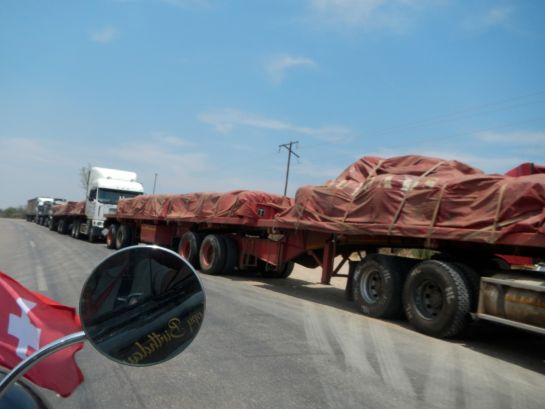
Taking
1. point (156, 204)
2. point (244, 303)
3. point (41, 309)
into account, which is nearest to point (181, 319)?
point (41, 309)

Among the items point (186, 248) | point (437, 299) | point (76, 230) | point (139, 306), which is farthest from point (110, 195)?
point (139, 306)

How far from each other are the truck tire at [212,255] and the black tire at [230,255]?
0.09 meters

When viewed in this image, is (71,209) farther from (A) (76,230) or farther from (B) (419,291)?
(B) (419,291)

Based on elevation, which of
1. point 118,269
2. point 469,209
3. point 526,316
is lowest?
point 526,316

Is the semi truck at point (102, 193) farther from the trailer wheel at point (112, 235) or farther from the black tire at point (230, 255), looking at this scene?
the black tire at point (230, 255)

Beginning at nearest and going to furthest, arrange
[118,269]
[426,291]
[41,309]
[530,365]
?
[118,269] < [41,309] < [530,365] < [426,291]

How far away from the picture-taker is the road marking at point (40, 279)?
9458mm

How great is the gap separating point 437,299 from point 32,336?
6310 millimetres

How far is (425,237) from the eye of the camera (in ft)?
25.9

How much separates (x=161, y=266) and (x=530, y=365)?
6058 mm

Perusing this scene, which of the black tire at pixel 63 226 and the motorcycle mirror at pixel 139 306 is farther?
the black tire at pixel 63 226

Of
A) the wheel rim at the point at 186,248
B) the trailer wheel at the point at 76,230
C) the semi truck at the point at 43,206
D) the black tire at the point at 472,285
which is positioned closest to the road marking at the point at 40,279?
the wheel rim at the point at 186,248

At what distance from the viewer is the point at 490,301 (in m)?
6.83

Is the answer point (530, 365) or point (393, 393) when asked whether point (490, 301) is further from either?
point (393, 393)
